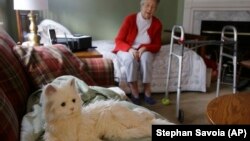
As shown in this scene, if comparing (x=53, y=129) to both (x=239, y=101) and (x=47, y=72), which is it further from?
(x=239, y=101)

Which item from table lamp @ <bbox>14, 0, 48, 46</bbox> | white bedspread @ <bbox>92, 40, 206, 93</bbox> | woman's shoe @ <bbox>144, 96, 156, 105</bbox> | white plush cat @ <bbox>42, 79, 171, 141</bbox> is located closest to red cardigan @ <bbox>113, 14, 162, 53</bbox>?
white bedspread @ <bbox>92, 40, 206, 93</bbox>

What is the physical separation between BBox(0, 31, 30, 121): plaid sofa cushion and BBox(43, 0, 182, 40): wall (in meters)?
2.23

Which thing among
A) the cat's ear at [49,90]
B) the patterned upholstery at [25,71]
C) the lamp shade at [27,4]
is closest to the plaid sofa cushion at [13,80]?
the patterned upholstery at [25,71]

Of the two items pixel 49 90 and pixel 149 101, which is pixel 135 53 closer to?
pixel 149 101

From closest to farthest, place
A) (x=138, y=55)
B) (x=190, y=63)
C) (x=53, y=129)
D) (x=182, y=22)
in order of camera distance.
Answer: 1. (x=53, y=129)
2. (x=138, y=55)
3. (x=190, y=63)
4. (x=182, y=22)

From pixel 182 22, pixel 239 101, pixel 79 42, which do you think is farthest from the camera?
pixel 182 22

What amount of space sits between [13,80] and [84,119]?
1.54 ft

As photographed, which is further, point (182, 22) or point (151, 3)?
point (182, 22)

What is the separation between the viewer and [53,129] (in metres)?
0.94

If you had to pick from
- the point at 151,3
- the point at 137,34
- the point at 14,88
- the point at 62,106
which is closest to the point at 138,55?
the point at 137,34

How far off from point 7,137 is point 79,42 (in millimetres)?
1505

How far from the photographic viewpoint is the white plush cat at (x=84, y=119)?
36.0 inches

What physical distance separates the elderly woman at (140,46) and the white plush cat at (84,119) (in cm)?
136

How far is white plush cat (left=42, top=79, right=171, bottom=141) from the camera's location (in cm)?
91
